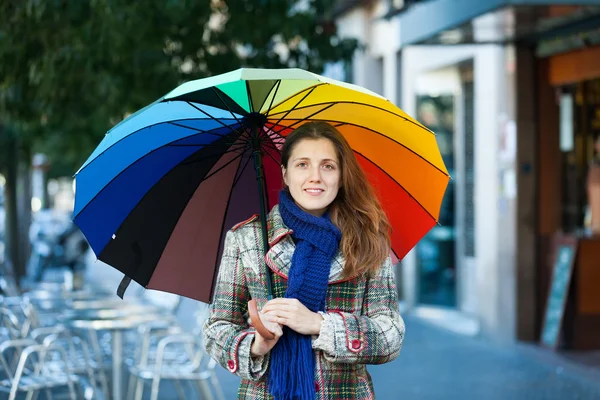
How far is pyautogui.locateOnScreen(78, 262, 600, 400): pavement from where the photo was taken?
870 cm

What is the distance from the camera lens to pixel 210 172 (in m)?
3.81

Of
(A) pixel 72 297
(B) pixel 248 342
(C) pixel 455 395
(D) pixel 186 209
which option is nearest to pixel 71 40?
(A) pixel 72 297

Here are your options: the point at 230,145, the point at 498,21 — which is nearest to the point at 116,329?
the point at 230,145

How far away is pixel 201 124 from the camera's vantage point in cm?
367

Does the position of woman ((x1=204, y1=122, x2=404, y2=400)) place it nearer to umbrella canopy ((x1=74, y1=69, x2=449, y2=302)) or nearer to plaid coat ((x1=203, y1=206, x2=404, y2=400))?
plaid coat ((x1=203, y1=206, x2=404, y2=400))

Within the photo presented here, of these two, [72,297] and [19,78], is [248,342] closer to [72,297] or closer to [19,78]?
[19,78]

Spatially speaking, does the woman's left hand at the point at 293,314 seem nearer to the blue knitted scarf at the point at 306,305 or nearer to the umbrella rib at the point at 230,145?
the blue knitted scarf at the point at 306,305

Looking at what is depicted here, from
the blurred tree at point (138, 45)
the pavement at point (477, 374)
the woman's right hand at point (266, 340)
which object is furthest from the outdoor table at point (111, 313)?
the woman's right hand at point (266, 340)

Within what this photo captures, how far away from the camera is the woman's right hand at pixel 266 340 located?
2.96m

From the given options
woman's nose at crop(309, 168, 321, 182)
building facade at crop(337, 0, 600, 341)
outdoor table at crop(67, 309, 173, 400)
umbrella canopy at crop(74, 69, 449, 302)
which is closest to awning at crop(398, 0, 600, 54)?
building facade at crop(337, 0, 600, 341)

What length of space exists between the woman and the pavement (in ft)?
18.0

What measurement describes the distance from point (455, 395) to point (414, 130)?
5356mm

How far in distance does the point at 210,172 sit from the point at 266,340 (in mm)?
980

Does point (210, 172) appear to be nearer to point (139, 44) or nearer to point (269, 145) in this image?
point (269, 145)
